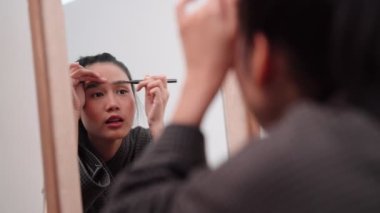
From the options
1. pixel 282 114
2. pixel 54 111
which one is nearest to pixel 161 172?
pixel 282 114

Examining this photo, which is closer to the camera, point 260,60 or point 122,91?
point 260,60

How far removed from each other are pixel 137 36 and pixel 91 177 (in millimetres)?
231

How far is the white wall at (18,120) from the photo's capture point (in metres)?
0.71

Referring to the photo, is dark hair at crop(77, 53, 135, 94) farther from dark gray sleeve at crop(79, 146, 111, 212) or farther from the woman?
dark gray sleeve at crop(79, 146, 111, 212)

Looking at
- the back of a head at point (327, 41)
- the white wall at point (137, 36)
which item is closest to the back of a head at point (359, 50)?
the back of a head at point (327, 41)

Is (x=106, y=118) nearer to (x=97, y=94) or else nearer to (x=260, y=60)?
(x=97, y=94)

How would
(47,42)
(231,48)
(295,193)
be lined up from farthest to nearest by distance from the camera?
(47,42), (231,48), (295,193)

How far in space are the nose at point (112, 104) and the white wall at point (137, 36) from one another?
0.17ft

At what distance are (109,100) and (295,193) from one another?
0.54 meters

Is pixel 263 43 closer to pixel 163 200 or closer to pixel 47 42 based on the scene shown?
pixel 163 200

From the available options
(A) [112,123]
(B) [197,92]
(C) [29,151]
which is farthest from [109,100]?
(B) [197,92]

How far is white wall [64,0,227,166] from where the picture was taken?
74 cm

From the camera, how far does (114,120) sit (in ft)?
2.53

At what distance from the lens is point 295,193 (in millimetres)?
250
